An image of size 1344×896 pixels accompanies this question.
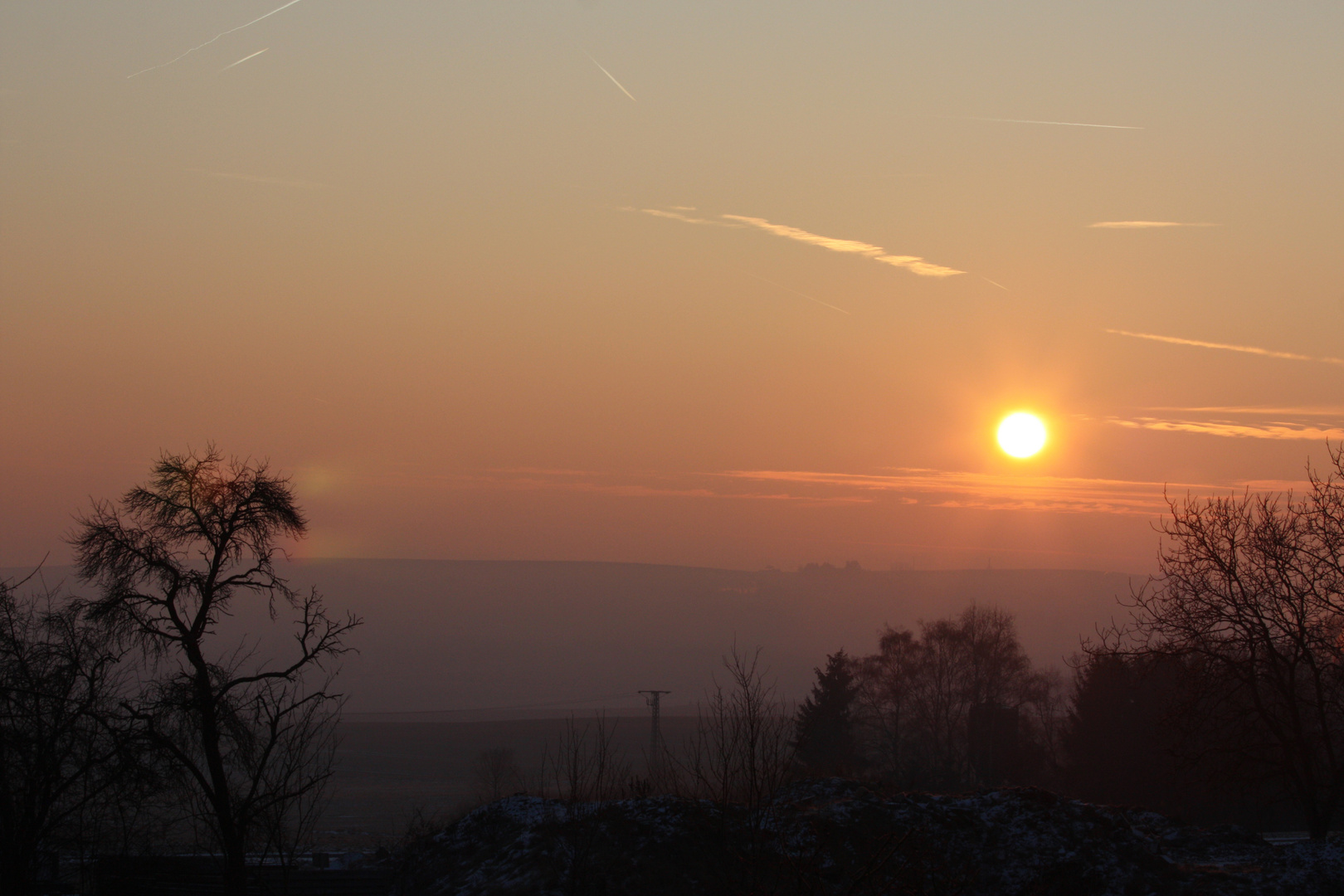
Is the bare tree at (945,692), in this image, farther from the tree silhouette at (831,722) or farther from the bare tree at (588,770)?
the bare tree at (588,770)

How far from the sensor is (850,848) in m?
21.3

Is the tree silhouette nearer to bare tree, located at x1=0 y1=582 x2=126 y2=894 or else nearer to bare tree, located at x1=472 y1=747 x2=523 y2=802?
bare tree, located at x1=0 y1=582 x2=126 y2=894

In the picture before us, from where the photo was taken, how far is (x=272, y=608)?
897 inches

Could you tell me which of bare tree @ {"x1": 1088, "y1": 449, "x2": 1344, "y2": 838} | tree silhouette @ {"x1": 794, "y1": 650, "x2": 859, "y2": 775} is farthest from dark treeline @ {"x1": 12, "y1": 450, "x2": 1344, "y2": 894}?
tree silhouette @ {"x1": 794, "y1": 650, "x2": 859, "y2": 775}

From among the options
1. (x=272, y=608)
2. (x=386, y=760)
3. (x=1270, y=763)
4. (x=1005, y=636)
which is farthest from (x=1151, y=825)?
(x=386, y=760)

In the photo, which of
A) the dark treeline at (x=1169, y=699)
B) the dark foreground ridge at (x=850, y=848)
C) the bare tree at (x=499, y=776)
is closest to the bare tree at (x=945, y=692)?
the dark treeline at (x=1169, y=699)

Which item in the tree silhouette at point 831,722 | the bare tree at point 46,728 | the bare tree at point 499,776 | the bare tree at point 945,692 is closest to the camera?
the bare tree at point 46,728

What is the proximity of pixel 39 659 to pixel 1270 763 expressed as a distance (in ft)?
77.5

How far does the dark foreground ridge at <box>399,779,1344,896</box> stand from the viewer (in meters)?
19.5

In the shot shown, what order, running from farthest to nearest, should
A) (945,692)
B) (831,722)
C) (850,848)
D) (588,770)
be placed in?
(945,692), (831,722), (850,848), (588,770)

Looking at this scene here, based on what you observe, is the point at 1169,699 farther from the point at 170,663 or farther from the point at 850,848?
the point at 170,663

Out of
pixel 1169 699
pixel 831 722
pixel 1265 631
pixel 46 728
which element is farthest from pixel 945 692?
pixel 46 728

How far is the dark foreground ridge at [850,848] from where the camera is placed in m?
19.5

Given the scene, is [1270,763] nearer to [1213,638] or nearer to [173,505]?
[1213,638]
